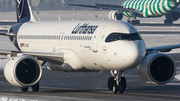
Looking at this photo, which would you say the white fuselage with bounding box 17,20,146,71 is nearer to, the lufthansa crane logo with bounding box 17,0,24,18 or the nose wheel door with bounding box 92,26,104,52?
the nose wheel door with bounding box 92,26,104,52

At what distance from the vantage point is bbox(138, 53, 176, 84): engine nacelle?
68.6 ft

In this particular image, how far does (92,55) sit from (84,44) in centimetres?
99

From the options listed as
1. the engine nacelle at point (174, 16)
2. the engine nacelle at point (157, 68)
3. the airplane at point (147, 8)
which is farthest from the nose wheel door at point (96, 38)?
the engine nacelle at point (174, 16)

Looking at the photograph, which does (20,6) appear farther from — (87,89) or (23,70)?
(23,70)

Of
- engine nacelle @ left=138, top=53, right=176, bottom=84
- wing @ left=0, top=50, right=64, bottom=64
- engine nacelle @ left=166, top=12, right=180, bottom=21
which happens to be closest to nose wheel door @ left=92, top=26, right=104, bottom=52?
wing @ left=0, top=50, right=64, bottom=64

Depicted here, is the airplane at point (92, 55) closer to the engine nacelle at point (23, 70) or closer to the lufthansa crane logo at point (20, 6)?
the engine nacelle at point (23, 70)

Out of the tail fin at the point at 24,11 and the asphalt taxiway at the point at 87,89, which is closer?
the asphalt taxiway at the point at 87,89

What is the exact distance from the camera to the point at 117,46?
18969 mm

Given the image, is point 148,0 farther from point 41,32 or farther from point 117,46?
point 117,46

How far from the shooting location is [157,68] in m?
21.5

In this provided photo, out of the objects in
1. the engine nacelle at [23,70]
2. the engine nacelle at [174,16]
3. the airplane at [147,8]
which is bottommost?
the engine nacelle at [174,16]

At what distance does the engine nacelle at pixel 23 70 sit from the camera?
1998 centimetres

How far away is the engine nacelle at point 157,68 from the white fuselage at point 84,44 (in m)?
1.74

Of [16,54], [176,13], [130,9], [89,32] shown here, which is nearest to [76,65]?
[89,32]
